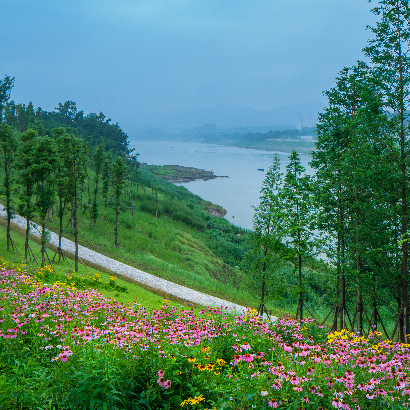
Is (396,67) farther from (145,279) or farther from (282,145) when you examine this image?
(282,145)

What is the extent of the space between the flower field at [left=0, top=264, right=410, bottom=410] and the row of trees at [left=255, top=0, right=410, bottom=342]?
5.65m

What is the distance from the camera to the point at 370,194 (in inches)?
448

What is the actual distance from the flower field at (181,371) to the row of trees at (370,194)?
5.65 m

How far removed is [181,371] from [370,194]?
9601 mm

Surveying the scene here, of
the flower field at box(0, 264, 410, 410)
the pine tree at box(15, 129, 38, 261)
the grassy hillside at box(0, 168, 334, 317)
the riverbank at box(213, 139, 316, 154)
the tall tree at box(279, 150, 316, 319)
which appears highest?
the riverbank at box(213, 139, 316, 154)

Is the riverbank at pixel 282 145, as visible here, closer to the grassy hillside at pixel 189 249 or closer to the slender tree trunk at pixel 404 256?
the grassy hillside at pixel 189 249

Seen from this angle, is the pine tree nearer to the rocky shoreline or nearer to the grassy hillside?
the grassy hillside

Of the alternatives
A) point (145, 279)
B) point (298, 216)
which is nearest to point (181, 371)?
point (298, 216)

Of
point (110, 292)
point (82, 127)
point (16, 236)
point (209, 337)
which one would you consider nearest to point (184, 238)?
point (16, 236)

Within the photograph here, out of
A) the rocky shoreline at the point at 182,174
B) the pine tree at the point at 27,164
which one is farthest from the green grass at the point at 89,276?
the rocky shoreline at the point at 182,174

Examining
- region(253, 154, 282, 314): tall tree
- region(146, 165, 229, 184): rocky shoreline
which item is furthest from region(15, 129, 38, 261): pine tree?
region(146, 165, 229, 184): rocky shoreline

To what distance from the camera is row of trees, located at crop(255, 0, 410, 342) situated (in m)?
10.1

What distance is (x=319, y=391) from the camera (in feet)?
12.1

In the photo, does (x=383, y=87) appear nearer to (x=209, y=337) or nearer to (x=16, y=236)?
(x=209, y=337)
